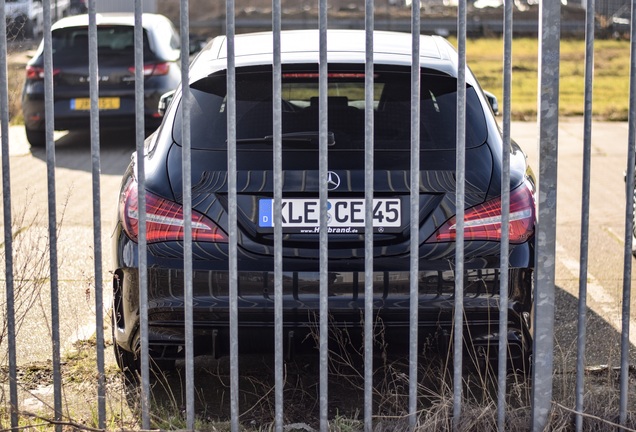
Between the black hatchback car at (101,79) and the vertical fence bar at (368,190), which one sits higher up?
the vertical fence bar at (368,190)

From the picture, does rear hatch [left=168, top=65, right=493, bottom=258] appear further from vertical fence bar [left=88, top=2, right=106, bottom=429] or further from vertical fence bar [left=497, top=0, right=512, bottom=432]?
vertical fence bar [left=88, top=2, right=106, bottom=429]

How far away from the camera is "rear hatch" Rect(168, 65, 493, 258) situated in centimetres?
429

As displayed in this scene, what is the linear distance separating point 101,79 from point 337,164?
28.8ft

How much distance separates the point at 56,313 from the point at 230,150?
87 centimetres

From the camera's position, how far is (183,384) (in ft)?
16.6

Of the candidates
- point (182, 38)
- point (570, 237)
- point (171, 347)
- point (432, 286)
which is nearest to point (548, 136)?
point (432, 286)

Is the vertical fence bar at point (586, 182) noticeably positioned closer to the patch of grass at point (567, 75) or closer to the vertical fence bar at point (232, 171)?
the vertical fence bar at point (232, 171)

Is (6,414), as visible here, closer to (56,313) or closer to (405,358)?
(56,313)

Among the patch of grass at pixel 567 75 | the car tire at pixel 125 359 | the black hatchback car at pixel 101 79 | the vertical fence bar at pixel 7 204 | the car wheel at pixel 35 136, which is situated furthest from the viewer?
the patch of grass at pixel 567 75

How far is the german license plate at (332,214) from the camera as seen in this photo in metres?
4.27

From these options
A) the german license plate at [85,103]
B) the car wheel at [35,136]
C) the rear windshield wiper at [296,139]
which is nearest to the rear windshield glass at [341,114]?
the rear windshield wiper at [296,139]

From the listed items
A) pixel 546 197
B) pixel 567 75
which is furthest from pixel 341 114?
pixel 567 75

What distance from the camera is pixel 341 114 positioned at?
471 cm

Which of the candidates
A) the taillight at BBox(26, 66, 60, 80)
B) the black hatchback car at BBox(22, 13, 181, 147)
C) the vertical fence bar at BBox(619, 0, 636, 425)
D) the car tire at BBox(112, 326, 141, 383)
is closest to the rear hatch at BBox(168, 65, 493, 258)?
the vertical fence bar at BBox(619, 0, 636, 425)
